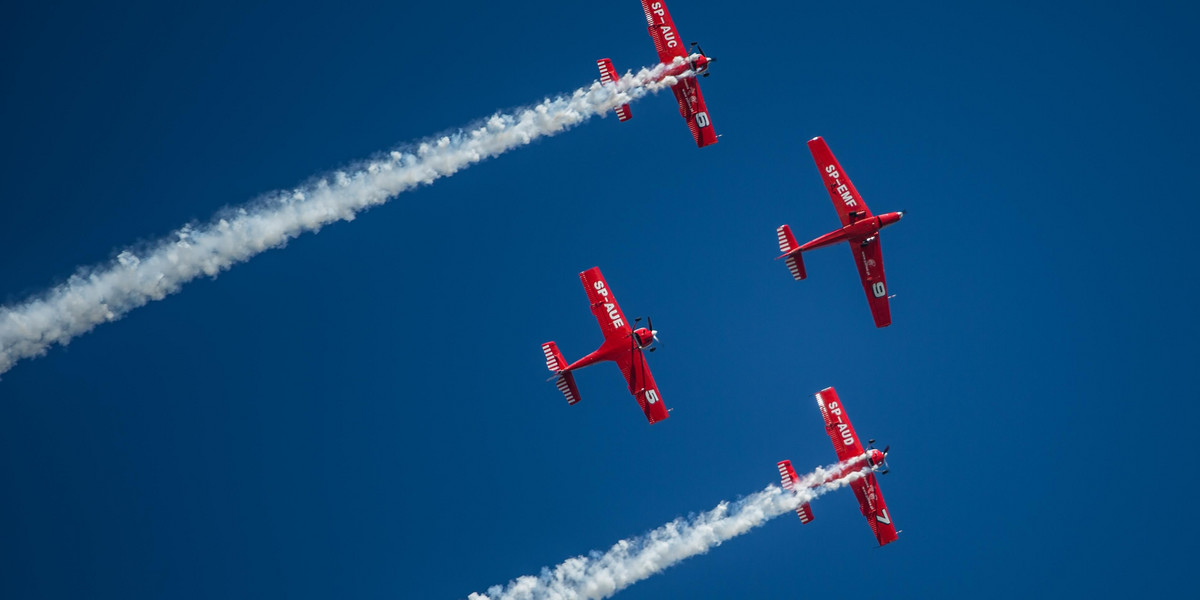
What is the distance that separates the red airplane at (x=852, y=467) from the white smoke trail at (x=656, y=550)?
260mm

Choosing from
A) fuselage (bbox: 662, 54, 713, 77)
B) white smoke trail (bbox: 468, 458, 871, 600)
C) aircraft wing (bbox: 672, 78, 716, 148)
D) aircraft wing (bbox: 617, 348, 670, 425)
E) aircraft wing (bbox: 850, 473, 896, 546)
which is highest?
fuselage (bbox: 662, 54, 713, 77)

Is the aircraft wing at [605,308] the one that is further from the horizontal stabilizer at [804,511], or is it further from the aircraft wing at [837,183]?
the horizontal stabilizer at [804,511]

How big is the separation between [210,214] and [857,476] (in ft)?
101

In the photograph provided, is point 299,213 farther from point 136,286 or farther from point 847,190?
point 847,190

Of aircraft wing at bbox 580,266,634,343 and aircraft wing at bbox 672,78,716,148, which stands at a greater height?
aircraft wing at bbox 672,78,716,148

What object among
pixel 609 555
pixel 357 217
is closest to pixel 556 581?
pixel 609 555

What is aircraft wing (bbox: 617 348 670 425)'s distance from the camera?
149 ft

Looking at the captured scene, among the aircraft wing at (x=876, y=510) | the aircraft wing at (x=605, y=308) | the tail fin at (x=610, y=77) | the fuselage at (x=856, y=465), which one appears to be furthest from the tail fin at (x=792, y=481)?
the tail fin at (x=610, y=77)

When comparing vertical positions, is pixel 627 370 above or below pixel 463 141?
below

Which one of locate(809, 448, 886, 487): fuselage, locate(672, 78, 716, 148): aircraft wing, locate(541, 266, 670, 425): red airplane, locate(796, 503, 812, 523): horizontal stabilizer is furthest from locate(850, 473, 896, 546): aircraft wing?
locate(672, 78, 716, 148): aircraft wing

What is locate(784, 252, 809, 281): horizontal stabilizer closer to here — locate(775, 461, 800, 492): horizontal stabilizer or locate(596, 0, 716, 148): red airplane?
locate(596, 0, 716, 148): red airplane

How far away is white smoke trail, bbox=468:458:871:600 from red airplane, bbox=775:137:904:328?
29.3ft

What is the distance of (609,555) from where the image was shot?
153 feet

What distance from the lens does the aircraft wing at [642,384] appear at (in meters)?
45.5
